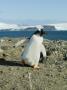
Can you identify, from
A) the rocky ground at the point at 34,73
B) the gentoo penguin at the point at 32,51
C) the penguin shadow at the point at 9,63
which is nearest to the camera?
the rocky ground at the point at 34,73

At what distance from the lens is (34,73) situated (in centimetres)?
1298

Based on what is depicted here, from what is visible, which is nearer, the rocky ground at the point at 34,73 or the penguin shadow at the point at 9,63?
the rocky ground at the point at 34,73

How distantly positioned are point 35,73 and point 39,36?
6.48 ft

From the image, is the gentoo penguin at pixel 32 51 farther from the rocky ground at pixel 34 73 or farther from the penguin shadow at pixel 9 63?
the penguin shadow at pixel 9 63

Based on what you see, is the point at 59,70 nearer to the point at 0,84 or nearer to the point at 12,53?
the point at 0,84

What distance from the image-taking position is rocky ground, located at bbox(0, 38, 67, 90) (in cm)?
1136

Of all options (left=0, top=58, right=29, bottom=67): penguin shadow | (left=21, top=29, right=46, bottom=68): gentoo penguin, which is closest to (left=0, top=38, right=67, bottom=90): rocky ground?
(left=0, top=58, right=29, bottom=67): penguin shadow

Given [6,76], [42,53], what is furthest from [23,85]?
[42,53]

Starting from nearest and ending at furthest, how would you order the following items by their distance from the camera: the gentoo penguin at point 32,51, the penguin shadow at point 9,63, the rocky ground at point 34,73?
the rocky ground at point 34,73, the gentoo penguin at point 32,51, the penguin shadow at point 9,63

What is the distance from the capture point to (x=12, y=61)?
15305mm

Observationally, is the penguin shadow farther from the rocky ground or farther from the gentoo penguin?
the gentoo penguin

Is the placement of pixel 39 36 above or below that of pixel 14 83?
above

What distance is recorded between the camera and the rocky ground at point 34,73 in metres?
11.4

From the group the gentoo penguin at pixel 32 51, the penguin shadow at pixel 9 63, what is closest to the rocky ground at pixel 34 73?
the penguin shadow at pixel 9 63
